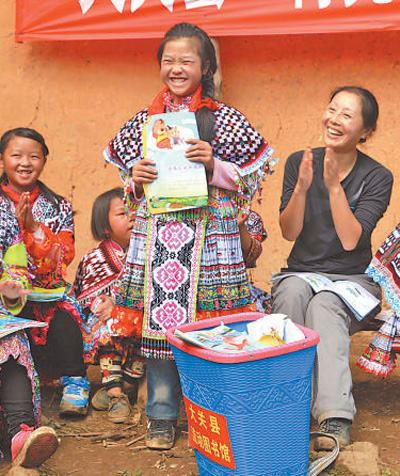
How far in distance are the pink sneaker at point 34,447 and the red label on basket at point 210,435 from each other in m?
0.54

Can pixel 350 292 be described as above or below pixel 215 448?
above

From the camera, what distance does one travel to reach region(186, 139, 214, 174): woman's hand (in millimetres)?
2988

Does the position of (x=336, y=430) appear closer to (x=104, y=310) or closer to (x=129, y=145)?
(x=104, y=310)

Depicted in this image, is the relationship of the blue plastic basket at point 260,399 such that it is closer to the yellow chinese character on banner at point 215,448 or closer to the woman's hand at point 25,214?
the yellow chinese character on banner at point 215,448

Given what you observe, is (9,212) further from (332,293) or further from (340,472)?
(340,472)

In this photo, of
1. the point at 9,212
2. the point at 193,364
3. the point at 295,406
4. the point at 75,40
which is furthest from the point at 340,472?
the point at 75,40

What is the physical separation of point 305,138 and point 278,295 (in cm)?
203

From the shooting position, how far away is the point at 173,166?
3.03 meters

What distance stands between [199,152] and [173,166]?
0.13 m

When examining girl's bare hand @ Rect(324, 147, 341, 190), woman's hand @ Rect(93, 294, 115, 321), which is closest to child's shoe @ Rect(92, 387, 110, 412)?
woman's hand @ Rect(93, 294, 115, 321)

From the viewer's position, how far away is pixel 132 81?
5.16 m

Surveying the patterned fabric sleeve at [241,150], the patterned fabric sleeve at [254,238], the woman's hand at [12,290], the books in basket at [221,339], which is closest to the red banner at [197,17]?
the patterned fabric sleeve at [254,238]

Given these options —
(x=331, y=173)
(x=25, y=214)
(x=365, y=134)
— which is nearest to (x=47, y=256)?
(x=25, y=214)

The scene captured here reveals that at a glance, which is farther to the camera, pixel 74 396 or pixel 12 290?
pixel 74 396
